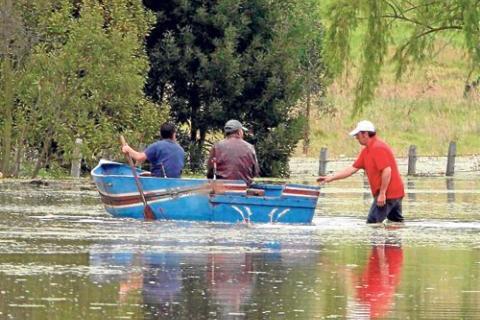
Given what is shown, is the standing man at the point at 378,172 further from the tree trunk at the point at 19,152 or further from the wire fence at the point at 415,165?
the wire fence at the point at 415,165

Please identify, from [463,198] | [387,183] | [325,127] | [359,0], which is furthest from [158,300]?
[325,127]

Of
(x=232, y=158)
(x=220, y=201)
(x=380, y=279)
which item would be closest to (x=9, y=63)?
(x=232, y=158)

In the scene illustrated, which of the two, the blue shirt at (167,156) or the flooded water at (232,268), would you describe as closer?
the flooded water at (232,268)

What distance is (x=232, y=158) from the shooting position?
80.1 feet

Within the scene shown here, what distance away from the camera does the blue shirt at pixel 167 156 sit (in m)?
25.0

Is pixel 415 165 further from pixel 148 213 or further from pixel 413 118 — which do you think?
pixel 148 213

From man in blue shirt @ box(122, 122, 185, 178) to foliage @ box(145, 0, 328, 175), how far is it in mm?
19141

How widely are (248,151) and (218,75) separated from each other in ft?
67.7

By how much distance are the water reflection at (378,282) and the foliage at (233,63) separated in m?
25.0

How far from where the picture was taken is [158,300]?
43.7ft

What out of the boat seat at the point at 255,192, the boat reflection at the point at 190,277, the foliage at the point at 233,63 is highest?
the foliage at the point at 233,63

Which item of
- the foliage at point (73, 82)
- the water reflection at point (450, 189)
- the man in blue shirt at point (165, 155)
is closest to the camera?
the man in blue shirt at point (165, 155)

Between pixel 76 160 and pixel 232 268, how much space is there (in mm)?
22226

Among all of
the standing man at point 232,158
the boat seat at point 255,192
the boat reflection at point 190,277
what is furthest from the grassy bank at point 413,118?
the boat reflection at point 190,277
